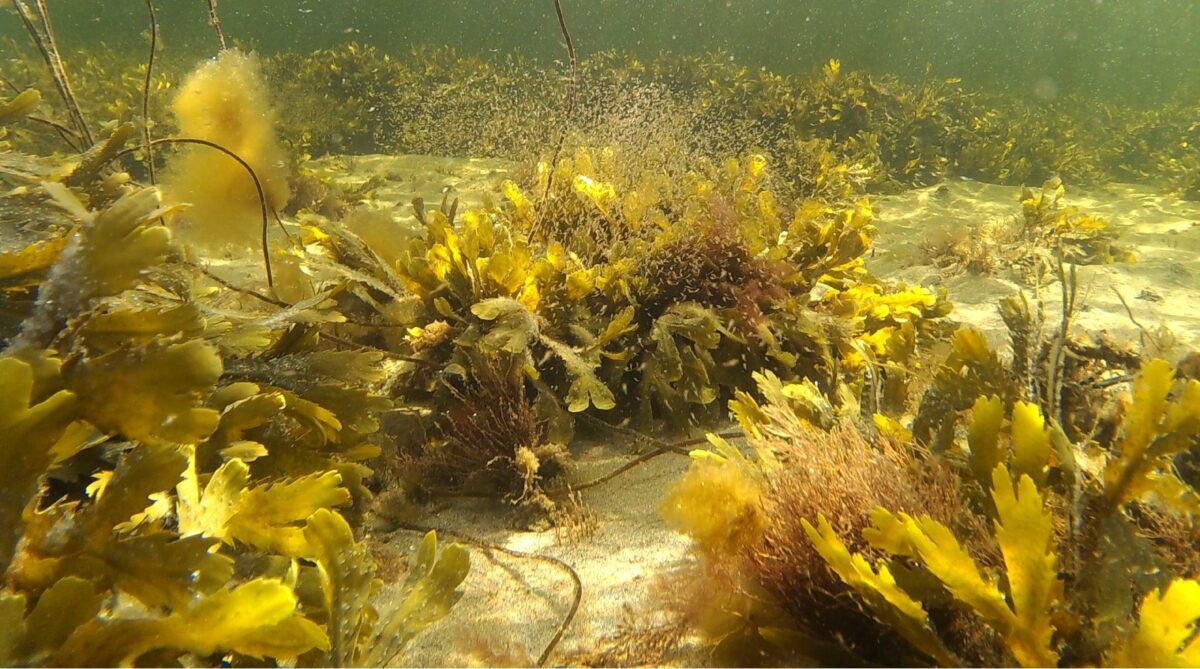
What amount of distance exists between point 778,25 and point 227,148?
1481 inches

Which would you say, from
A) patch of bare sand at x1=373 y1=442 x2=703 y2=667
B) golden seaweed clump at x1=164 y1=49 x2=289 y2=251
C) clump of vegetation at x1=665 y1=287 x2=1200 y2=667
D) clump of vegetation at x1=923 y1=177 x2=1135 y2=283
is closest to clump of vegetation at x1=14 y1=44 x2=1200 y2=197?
clump of vegetation at x1=923 y1=177 x2=1135 y2=283

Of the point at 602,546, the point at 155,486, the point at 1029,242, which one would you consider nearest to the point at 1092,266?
the point at 1029,242

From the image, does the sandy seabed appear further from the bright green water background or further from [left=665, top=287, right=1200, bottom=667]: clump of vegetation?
the bright green water background

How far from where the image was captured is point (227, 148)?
296 cm

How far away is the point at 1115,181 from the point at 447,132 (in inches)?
447

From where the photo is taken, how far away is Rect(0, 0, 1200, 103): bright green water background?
104ft

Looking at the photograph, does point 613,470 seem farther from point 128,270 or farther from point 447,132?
point 447,132

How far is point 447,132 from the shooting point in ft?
26.2

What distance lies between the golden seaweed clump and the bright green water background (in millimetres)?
26822

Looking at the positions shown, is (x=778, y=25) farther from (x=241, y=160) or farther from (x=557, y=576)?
(x=557, y=576)

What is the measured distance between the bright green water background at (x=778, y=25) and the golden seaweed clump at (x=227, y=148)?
26822 mm

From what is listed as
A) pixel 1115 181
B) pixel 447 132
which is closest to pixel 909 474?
pixel 447 132

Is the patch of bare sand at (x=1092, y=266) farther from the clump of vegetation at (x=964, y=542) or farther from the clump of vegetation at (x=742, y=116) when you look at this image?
the clump of vegetation at (x=964, y=542)

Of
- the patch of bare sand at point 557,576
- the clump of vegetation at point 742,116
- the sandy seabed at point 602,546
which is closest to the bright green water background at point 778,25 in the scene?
the clump of vegetation at point 742,116
